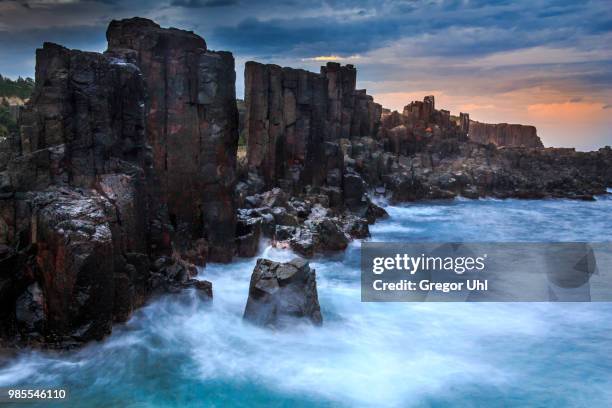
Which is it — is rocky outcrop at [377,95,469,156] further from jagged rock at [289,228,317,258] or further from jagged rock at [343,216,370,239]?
jagged rock at [289,228,317,258]

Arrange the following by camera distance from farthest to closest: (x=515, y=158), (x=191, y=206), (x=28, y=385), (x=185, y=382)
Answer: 1. (x=515, y=158)
2. (x=191, y=206)
3. (x=185, y=382)
4. (x=28, y=385)

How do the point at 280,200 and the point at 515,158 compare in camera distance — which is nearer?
the point at 280,200

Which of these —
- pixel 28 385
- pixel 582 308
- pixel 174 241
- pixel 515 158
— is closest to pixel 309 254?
pixel 174 241

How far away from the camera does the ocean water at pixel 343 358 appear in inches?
424

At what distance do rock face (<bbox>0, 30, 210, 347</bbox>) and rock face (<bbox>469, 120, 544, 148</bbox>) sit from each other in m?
86.9

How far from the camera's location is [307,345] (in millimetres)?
12867

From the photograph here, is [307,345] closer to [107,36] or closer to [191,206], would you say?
[191,206]

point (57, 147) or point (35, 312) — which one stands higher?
point (57, 147)

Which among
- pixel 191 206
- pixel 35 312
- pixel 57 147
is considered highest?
pixel 57 147

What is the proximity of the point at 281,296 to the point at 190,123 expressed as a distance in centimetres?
781

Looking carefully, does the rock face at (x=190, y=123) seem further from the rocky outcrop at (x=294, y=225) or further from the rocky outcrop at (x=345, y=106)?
the rocky outcrop at (x=345, y=106)

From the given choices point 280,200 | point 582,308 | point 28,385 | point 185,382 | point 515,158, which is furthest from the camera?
point 515,158

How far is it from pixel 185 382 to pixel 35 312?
3.44m

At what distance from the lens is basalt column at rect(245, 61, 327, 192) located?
29453 millimetres
